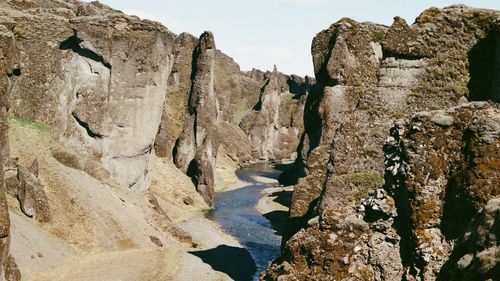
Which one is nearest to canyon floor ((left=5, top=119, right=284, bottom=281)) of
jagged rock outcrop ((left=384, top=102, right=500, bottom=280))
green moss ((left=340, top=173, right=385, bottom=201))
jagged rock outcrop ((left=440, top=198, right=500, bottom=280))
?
green moss ((left=340, top=173, right=385, bottom=201))

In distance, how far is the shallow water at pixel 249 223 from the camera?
48.2 m

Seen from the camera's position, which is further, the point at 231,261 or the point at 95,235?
the point at 231,261

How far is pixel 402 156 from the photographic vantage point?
12469 millimetres

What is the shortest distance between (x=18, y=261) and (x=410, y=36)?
27076 mm

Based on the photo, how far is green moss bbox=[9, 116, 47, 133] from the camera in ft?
160

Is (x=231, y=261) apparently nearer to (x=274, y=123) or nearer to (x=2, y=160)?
(x=2, y=160)

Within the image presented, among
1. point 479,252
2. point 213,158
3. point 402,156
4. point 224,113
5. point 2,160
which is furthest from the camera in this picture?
point 224,113

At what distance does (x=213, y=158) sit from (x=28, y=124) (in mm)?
40247

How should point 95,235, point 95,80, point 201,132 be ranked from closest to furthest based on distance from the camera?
point 95,235, point 95,80, point 201,132

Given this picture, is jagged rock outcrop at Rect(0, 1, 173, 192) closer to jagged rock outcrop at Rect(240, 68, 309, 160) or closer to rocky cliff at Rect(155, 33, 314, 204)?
rocky cliff at Rect(155, 33, 314, 204)

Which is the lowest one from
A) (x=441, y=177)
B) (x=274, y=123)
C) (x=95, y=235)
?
(x=95, y=235)

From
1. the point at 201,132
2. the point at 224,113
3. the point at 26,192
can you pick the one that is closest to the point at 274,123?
the point at 224,113

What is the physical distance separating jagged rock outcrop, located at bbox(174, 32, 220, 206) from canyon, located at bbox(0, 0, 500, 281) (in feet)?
0.93

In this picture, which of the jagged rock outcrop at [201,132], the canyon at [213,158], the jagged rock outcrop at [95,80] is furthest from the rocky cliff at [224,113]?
the jagged rock outcrop at [95,80]
